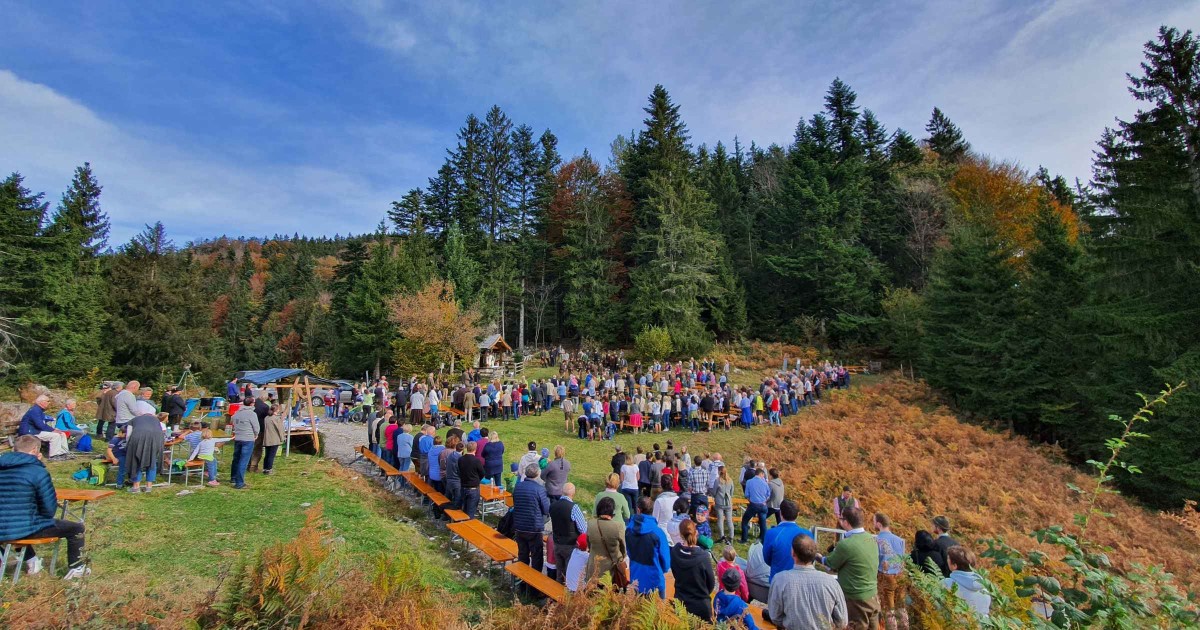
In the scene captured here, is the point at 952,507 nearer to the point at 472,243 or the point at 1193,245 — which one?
the point at 1193,245

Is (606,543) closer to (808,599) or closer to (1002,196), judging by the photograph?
(808,599)

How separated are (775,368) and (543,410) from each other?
1717 centimetres

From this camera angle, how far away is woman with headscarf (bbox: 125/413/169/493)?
8.41m

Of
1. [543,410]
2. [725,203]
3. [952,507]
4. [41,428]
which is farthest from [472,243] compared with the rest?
[952,507]

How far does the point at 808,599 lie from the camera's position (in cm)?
403

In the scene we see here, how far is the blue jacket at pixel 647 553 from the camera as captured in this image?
5.14m

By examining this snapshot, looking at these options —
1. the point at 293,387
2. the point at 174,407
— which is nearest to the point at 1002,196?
the point at 293,387

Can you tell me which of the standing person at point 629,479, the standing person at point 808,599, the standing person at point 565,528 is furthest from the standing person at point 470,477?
the standing person at point 808,599

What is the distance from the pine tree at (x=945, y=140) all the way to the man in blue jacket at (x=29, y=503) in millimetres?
51553

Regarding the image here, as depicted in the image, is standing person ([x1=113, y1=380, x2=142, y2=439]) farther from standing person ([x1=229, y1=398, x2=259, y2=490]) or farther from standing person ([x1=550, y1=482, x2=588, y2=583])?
standing person ([x1=550, y1=482, x2=588, y2=583])

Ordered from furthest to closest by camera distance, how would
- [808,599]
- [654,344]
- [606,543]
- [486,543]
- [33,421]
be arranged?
1. [654,344]
2. [33,421]
3. [486,543]
4. [606,543]
5. [808,599]

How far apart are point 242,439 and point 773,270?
35817mm

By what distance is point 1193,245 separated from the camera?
14.5m

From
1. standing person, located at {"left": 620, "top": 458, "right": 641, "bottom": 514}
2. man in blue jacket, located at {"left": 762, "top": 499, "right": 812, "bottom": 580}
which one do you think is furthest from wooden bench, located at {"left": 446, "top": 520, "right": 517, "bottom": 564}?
man in blue jacket, located at {"left": 762, "top": 499, "right": 812, "bottom": 580}
